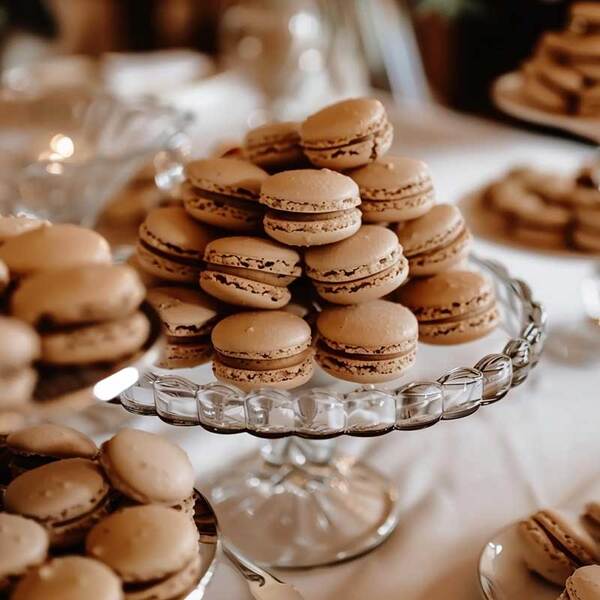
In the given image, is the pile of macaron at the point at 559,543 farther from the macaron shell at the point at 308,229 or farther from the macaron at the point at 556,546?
the macaron shell at the point at 308,229

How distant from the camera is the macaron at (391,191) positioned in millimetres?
641

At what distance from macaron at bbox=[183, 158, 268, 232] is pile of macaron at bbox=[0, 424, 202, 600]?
188 mm

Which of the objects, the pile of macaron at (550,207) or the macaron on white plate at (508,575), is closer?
the macaron on white plate at (508,575)

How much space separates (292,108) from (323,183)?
0.95 m

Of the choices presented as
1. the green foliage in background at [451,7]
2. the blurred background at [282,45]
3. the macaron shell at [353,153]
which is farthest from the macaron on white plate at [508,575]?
the green foliage in background at [451,7]

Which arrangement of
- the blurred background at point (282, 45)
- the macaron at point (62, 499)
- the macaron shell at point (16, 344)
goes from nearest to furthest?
the macaron shell at point (16, 344)
the macaron at point (62, 499)
the blurred background at point (282, 45)

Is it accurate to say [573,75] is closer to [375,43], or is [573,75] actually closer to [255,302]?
[255,302]

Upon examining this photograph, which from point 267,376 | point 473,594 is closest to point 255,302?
point 267,376

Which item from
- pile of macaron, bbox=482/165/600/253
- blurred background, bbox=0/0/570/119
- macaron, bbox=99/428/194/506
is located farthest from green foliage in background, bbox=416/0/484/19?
macaron, bbox=99/428/194/506

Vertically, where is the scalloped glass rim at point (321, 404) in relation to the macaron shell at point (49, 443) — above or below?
above

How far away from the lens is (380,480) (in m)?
0.78

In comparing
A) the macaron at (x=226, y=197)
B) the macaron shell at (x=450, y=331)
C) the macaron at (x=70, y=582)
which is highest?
the macaron at (x=226, y=197)

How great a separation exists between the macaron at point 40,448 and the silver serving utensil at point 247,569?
0.27 ft

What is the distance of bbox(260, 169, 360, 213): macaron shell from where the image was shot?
582mm
